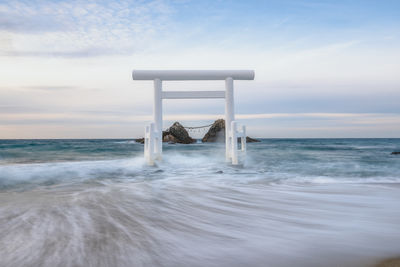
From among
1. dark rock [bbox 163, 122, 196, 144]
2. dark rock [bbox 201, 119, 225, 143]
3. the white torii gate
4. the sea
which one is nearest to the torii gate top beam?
the white torii gate

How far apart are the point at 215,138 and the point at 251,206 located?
31.0 metres

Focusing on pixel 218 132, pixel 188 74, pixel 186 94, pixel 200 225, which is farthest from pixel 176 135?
pixel 200 225

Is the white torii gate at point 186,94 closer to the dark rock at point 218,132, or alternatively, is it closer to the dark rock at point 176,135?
the dark rock at point 176,135

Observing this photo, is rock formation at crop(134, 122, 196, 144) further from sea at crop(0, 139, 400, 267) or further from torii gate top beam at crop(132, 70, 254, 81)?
sea at crop(0, 139, 400, 267)

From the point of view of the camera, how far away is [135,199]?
3.32 metres

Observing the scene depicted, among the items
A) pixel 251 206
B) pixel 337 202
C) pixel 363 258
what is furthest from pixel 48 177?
pixel 363 258

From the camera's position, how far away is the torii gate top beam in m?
6.35

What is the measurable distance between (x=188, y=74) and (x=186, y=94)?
0.45 metres

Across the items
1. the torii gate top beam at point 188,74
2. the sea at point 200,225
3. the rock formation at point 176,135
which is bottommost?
the sea at point 200,225

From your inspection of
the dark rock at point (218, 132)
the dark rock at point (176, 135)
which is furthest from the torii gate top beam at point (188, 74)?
the dark rock at point (218, 132)

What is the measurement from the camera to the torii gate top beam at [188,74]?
20.8ft

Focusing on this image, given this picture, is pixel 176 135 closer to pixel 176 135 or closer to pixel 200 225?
pixel 176 135

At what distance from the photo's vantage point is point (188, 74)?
250 inches

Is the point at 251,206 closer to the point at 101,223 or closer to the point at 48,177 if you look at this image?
the point at 101,223
